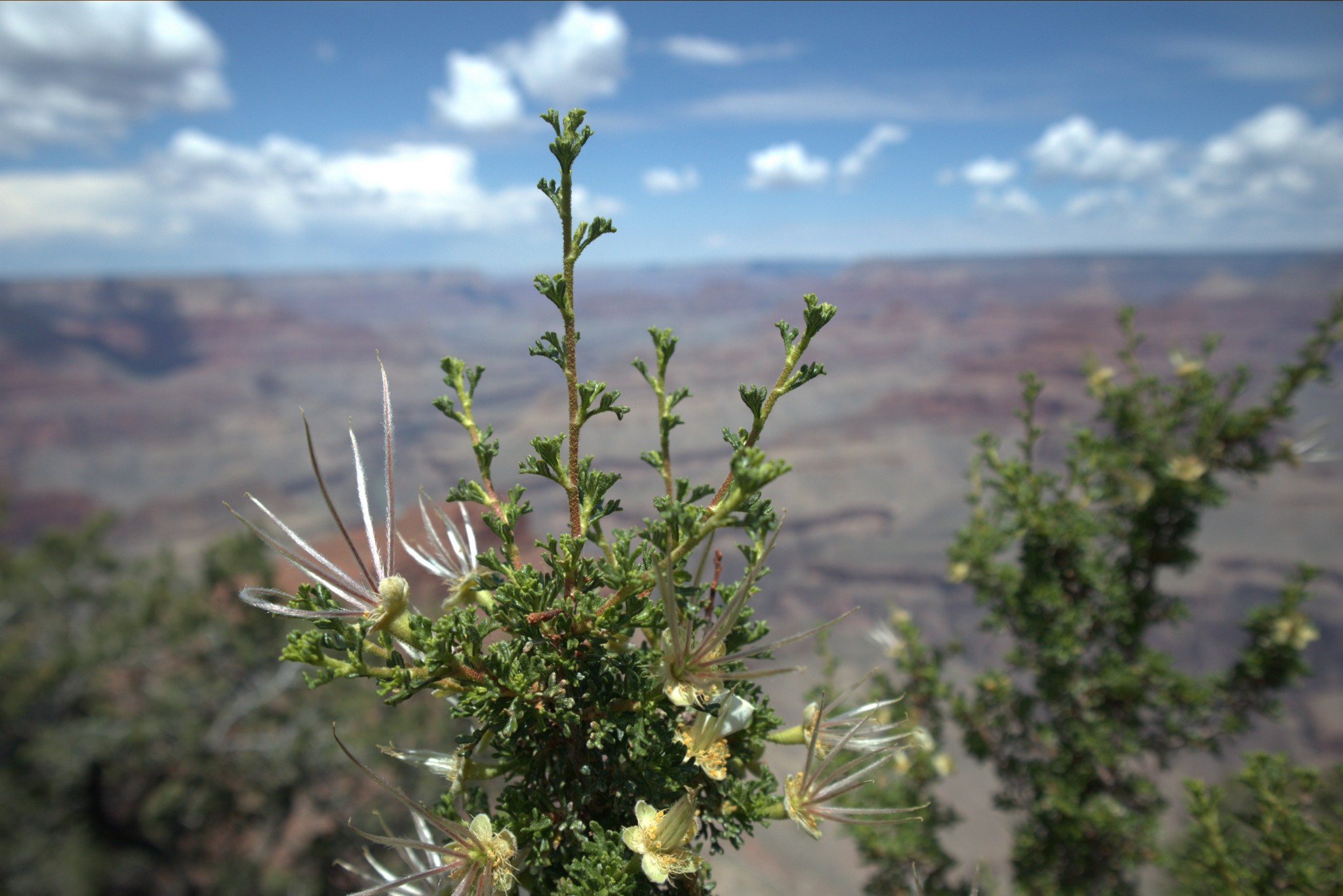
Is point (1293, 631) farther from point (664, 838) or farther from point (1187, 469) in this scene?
point (664, 838)

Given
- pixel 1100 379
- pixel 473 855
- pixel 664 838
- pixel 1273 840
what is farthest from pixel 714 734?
pixel 1100 379

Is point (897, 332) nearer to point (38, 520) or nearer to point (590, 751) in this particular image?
point (38, 520)

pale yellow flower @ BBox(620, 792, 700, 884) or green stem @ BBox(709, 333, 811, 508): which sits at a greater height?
green stem @ BBox(709, 333, 811, 508)

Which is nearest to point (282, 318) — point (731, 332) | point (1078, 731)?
point (731, 332)

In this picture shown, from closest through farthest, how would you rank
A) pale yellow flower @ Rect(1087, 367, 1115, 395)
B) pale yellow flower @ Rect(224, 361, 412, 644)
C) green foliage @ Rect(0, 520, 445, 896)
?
pale yellow flower @ Rect(224, 361, 412, 644)
pale yellow flower @ Rect(1087, 367, 1115, 395)
green foliage @ Rect(0, 520, 445, 896)

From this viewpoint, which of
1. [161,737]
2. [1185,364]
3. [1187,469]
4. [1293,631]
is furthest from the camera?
[161,737]

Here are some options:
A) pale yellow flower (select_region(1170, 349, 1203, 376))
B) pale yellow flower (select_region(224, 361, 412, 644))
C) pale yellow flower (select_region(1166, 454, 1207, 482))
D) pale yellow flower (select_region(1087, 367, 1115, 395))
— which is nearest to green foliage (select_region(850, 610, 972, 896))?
pale yellow flower (select_region(1166, 454, 1207, 482))

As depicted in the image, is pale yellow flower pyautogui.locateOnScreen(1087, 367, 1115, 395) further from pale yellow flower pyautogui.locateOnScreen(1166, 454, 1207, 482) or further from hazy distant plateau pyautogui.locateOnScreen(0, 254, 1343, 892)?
hazy distant plateau pyautogui.locateOnScreen(0, 254, 1343, 892)
